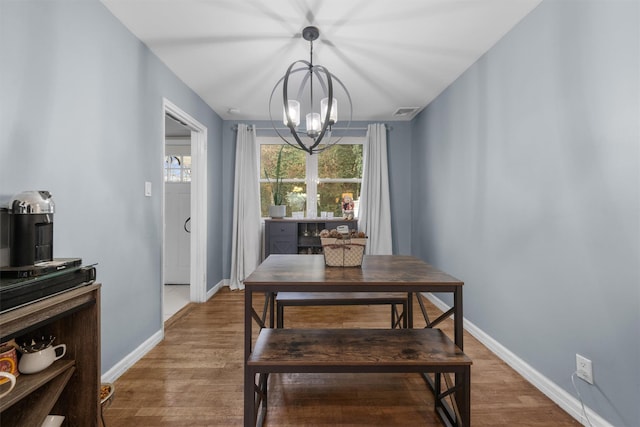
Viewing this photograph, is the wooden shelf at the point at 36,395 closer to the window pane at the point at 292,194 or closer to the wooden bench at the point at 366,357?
the wooden bench at the point at 366,357

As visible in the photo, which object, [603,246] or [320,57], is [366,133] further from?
[603,246]

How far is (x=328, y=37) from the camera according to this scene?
229 centimetres

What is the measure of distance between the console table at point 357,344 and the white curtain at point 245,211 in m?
2.56

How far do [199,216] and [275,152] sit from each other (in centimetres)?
154

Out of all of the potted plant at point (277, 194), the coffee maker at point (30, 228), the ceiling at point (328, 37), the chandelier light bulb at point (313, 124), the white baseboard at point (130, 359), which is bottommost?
the white baseboard at point (130, 359)

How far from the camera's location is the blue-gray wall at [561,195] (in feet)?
4.56

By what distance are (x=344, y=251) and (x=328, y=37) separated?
165 centimetres

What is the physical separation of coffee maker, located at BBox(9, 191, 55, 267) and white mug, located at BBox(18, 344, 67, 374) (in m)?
0.35

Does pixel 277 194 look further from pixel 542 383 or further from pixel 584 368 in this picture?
pixel 584 368

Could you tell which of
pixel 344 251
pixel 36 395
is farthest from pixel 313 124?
pixel 36 395

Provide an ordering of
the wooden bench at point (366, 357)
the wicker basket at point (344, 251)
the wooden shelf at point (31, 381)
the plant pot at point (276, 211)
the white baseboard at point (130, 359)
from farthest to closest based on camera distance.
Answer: the plant pot at point (276, 211) → the white baseboard at point (130, 359) → the wicker basket at point (344, 251) → the wooden bench at point (366, 357) → the wooden shelf at point (31, 381)

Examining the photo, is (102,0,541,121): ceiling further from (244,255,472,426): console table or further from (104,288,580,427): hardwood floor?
(104,288,580,427): hardwood floor

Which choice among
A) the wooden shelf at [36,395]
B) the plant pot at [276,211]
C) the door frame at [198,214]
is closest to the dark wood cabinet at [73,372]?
the wooden shelf at [36,395]

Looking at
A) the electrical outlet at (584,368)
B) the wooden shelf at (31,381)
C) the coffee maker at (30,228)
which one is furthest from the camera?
the electrical outlet at (584,368)
